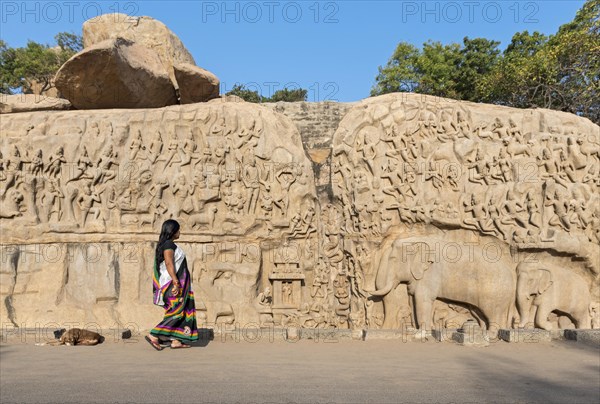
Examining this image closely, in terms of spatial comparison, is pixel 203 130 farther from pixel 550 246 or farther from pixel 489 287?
pixel 550 246

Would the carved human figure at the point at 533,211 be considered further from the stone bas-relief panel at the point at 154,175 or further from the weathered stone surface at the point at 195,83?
the weathered stone surface at the point at 195,83

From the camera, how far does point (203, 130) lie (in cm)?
1025

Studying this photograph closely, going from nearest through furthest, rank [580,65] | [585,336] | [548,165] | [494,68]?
[585,336], [548,165], [580,65], [494,68]

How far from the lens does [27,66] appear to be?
26.3 meters

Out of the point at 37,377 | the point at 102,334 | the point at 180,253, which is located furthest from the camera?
the point at 102,334

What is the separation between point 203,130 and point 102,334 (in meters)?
4.56

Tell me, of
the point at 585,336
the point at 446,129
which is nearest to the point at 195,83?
the point at 446,129

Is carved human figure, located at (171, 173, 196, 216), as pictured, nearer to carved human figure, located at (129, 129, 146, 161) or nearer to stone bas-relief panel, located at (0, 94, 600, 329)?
stone bas-relief panel, located at (0, 94, 600, 329)

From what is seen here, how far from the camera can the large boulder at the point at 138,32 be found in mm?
13203

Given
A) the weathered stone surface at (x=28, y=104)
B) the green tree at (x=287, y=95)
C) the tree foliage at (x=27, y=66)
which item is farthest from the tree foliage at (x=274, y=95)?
the weathered stone surface at (x=28, y=104)

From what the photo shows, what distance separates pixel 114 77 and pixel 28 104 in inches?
102

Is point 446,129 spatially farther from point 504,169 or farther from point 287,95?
point 287,95

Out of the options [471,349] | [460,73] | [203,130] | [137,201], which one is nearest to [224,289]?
[137,201]

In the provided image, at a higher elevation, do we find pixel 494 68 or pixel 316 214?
pixel 494 68
